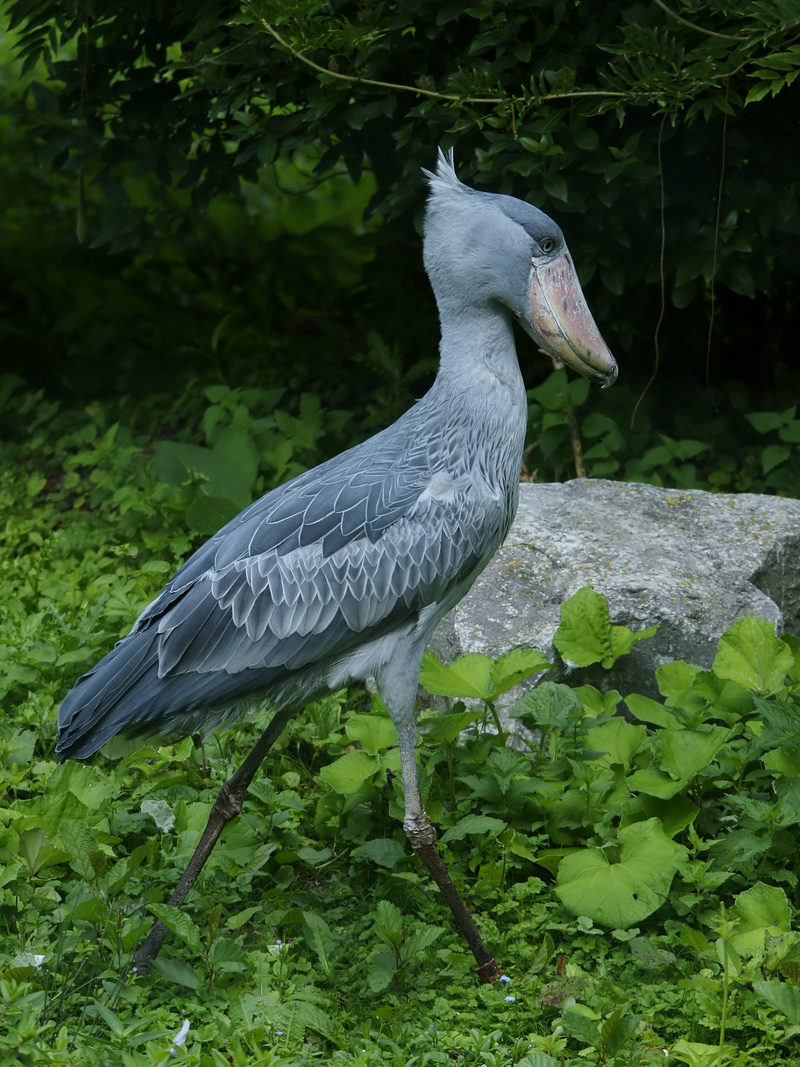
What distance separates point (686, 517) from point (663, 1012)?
189cm

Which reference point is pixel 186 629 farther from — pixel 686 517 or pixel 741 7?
pixel 741 7

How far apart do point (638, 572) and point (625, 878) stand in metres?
1.27

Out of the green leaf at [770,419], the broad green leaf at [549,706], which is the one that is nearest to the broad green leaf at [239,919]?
the broad green leaf at [549,706]

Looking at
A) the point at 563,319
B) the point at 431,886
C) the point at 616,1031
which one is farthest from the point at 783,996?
the point at 563,319

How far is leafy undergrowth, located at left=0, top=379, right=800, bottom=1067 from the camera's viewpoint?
2.22 metres

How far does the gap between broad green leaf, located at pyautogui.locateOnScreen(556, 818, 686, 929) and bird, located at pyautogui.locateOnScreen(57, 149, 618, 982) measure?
0.77 ft

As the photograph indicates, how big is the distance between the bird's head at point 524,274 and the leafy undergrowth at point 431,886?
840mm

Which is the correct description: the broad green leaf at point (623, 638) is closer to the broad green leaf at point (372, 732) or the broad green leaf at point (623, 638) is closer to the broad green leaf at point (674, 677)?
the broad green leaf at point (674, 677)

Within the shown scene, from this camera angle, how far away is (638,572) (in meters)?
3.56

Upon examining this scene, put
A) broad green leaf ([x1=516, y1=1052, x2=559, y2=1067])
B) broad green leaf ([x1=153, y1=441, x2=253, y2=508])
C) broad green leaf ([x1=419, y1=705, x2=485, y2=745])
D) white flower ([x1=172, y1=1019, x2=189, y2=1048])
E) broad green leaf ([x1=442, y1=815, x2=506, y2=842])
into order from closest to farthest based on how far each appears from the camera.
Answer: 1. broad green leaf ([x1=516, y1=1052, x2=559, y2=1067])
2. white flower ([x1=172, y1=1019, x2=189, y2=1048])
3. broad green leaf ([x1=442, y1=815, x2=506, y2=842])
4. broad green leaf ([x1=419, y1=705, x2=485, y2=745])
5. broad green leaf ([x1=153, y1=441, x2=253, y2=508])

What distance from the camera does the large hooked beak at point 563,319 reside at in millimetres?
2576

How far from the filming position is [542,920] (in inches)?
104

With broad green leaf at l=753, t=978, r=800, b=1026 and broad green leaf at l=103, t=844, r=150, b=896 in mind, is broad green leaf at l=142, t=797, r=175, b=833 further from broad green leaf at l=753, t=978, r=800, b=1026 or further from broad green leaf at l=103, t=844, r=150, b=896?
broad green leaf at l=753, t=978, r=800, b=1026

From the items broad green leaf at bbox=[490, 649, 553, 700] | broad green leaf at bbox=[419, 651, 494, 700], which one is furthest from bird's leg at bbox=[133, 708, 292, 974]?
broad green leaf at bbox=[490, 649, 553, 700]
